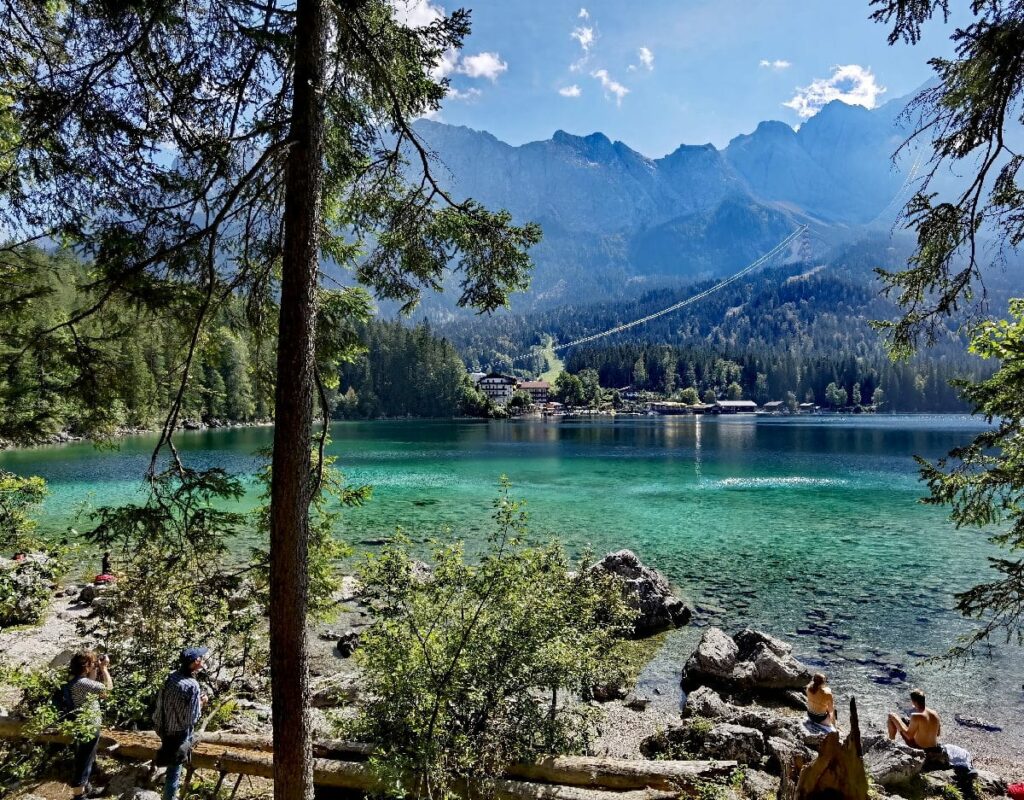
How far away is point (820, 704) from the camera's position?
11.5 metres

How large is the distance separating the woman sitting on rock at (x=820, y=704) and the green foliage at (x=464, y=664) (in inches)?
231

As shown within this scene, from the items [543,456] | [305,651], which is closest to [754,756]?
[305,651]

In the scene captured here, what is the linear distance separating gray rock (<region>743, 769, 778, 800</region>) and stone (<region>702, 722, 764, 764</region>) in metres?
0.96

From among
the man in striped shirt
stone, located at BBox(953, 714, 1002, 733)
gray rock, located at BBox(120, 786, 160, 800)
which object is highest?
the man in striped shirt

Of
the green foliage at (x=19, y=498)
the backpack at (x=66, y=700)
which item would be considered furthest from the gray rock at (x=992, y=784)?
the green foliage at (x=19, y=498)

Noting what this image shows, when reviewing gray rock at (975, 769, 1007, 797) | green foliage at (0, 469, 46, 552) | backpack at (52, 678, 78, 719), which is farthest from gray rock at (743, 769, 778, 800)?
green foliage at (0, 469, 46, 552)

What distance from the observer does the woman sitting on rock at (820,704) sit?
11.4m

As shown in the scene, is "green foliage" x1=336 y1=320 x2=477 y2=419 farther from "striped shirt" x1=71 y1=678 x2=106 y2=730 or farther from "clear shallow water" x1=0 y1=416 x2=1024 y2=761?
"striped shirt" x1=71 y1=678 x2=106 y2=730

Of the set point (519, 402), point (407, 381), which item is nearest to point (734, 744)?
point (407, 381)

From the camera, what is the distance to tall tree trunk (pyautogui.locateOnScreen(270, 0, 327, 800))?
17.9 ft

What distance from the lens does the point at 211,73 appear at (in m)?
5.69

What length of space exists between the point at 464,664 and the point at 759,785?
188 inches

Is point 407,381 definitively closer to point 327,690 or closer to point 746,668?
point 746,668

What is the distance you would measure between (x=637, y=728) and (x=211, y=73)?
1337 centimetres
